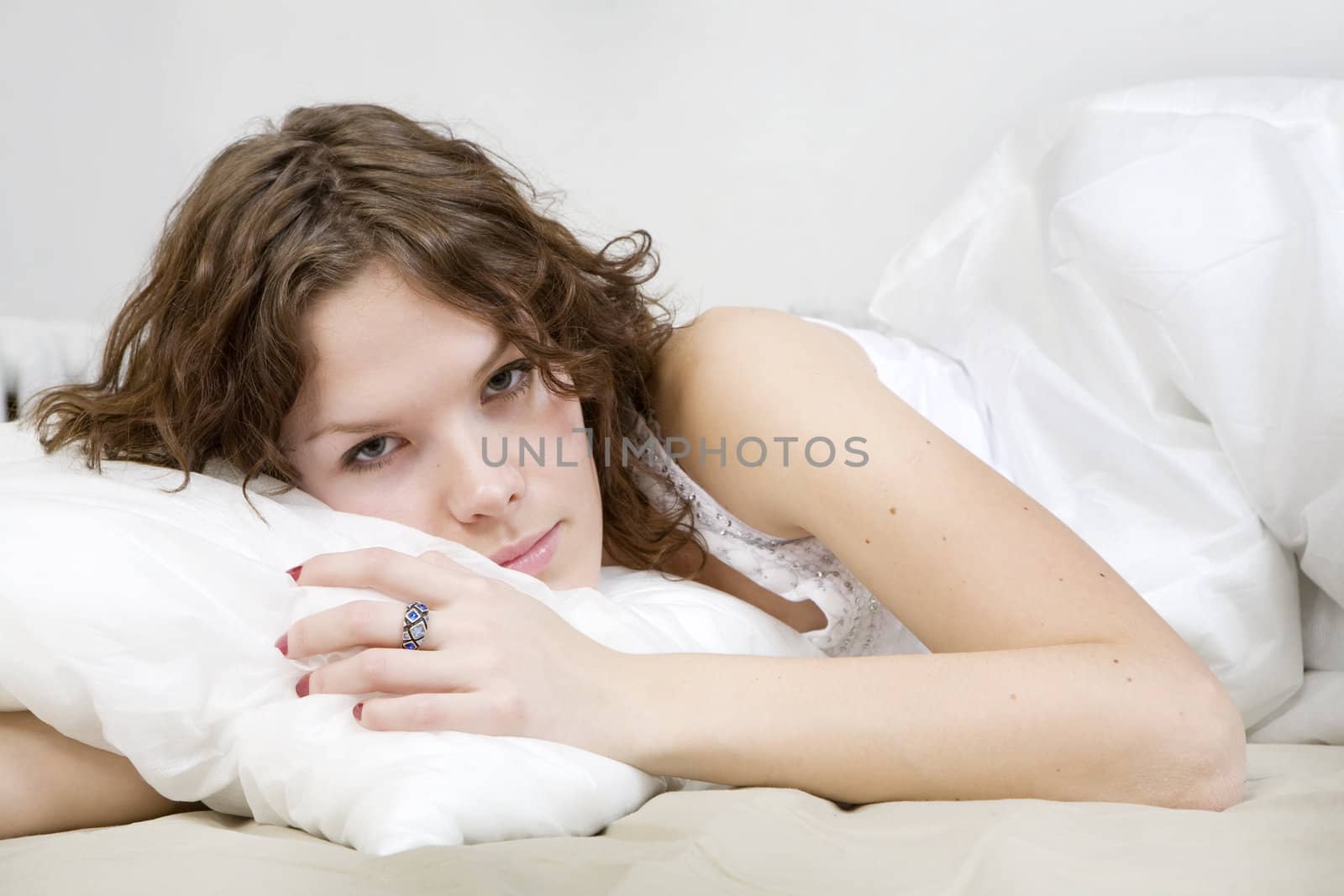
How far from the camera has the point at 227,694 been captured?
845mm

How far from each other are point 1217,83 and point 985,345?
1.34ft

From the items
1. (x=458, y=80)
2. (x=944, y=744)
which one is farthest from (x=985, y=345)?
(x=458, y=80)

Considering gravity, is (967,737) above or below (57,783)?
above

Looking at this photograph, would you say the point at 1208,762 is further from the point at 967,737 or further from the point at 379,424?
the point at 379,424

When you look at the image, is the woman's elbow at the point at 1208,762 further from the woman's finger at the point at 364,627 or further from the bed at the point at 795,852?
the woman's finger at the point at 364,627

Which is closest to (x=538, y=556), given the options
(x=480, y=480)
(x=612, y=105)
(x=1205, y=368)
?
(x=480, y=480)

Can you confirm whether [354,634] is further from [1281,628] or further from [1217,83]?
[1217,83]

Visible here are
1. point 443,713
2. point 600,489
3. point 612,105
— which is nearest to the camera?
point 443,713

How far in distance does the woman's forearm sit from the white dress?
332 millimetres

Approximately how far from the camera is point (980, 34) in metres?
1.82

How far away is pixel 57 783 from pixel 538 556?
0.43m

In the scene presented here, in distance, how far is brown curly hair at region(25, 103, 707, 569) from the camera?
1.03 metres

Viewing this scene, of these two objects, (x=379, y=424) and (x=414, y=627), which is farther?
(x=379, y=424)

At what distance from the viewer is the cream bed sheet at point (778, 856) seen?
633 millimetres
